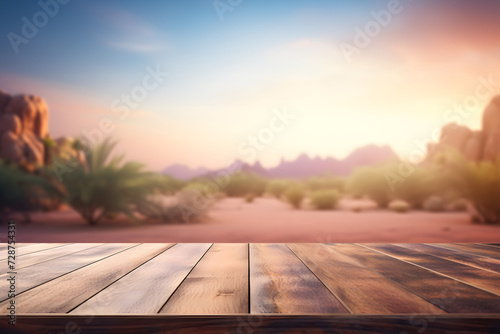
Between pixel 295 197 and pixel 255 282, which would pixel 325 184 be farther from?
pixel 255 282

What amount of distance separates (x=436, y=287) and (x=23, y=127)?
901 inches

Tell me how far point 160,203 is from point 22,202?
11.8ft

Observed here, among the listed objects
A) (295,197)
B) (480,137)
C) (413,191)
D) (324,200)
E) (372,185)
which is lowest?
(324,200)

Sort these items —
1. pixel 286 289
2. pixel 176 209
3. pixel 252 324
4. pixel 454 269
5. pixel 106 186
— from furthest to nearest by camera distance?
pixel 176 209 → pixel 106 186 → pixel 454 269 → pixel 286 289 → pixel 252 324

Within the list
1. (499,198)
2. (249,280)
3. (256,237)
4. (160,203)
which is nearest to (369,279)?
(249,280)

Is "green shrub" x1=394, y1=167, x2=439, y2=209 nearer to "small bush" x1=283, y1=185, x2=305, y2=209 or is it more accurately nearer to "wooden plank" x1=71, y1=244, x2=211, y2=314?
"small bush" x1=283, y1=185, x2=305, y2=209

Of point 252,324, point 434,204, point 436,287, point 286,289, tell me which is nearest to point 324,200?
point 434,204

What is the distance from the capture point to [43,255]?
2.08m

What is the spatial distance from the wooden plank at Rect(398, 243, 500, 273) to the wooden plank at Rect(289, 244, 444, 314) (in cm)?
60

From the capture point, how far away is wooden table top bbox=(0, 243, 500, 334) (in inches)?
42.1

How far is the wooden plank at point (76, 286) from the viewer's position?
1109 mm

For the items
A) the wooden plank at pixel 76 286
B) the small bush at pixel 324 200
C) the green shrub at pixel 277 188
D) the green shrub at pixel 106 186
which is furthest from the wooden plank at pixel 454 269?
the green shrub at pixel 277 188

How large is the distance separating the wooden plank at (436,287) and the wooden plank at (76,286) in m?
1.15

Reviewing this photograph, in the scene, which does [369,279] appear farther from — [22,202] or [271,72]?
[271,72]
